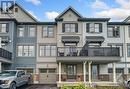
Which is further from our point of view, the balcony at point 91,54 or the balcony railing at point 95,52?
the balcony railing at point 95,52

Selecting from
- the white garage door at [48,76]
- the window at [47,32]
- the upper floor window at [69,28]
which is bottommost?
the white garage door at [48,76]

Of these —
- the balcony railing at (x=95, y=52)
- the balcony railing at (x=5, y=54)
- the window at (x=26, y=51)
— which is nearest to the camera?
the balcony railing at (x=5, y=54)

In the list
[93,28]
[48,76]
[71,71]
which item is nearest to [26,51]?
[48,76]

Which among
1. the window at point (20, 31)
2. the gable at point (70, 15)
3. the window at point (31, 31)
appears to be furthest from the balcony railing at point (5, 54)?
the gable at point (70, 15)

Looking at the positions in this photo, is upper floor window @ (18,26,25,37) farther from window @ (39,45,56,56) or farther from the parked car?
the parked car

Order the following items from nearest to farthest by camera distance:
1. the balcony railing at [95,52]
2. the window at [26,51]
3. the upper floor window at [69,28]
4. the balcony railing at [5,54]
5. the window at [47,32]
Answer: the balcony railing at [5,54]
the balcony railing at [95,52]
the upper floor window at [69,28]
the window at [26,51]
the window at [47,32]

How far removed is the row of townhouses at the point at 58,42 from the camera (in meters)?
36.0

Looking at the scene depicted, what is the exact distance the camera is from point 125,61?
37625 mm

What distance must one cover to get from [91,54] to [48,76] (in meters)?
8.28

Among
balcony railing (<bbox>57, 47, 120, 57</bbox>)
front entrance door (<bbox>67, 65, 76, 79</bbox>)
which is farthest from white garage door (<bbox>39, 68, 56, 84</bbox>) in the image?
balcony railing (<bbox>57, 47, 120, 57</bbox>)

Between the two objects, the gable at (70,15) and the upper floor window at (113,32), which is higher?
the gable at (70,15)

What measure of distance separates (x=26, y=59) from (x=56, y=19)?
6881 mm

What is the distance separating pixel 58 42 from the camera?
3659 cm

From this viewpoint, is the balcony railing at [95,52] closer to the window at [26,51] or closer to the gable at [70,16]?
the gable at [70,16]
